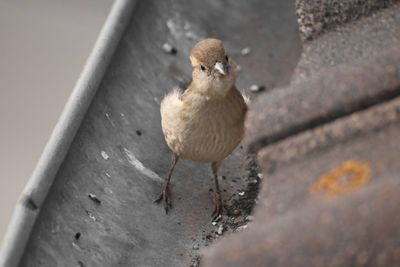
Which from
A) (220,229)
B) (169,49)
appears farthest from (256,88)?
(220,229)

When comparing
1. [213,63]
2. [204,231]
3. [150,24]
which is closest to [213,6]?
[150,24]

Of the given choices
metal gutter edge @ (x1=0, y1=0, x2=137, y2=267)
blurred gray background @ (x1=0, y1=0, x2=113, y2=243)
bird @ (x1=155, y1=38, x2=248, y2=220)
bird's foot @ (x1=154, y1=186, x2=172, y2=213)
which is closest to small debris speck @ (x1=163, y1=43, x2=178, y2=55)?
metal gutter edge @ (x1=0, y1=0, x2=137, y2=267)

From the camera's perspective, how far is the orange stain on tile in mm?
1825

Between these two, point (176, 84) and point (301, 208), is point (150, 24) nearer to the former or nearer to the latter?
point (176, 84)

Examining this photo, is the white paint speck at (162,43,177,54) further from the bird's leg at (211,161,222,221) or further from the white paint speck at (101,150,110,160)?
the white paint speck at (101,150,110,160)

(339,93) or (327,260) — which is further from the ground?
(339,93)

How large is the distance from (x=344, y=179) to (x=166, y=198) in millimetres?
1904

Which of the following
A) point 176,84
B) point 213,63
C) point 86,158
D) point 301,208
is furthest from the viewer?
point 176,84

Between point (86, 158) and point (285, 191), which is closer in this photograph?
point (285, 191)

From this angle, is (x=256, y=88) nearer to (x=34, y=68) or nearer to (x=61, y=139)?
(x=61, y=139)

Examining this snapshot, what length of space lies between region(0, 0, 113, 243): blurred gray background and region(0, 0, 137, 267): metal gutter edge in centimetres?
344

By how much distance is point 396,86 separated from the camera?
1962 millimetres

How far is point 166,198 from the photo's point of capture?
3719 mm

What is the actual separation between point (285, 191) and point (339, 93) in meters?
0.24
